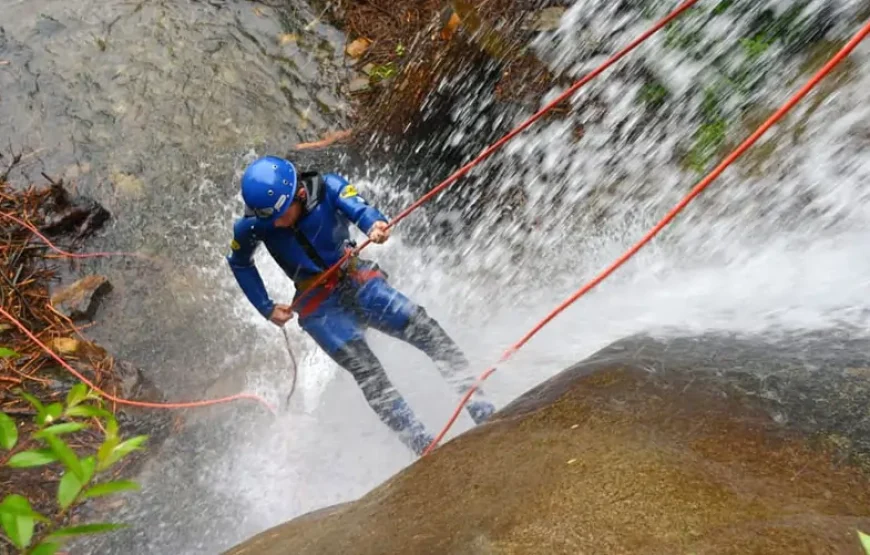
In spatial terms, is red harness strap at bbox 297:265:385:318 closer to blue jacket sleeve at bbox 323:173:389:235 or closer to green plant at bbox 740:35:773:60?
blue jacket sleeve at bbox 323:173:389:235

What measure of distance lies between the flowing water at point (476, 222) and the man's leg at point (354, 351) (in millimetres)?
326

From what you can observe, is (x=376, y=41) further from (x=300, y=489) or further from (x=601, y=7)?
(x=300, y=489)

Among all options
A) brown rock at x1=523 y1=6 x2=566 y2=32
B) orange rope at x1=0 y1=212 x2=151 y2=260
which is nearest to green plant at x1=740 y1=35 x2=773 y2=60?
A: brown rock at x1=523 y1=6 x2=566 y2=32

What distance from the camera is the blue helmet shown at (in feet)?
11.9

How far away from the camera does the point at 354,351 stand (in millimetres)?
4176

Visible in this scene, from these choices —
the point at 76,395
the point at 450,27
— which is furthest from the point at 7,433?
→ the point at 450,27

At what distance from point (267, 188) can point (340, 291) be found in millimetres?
840

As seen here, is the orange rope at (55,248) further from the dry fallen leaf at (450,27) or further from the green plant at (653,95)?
the green plant at (653,95)

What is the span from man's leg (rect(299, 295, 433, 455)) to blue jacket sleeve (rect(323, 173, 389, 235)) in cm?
57

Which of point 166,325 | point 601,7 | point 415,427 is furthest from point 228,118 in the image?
point 415,427

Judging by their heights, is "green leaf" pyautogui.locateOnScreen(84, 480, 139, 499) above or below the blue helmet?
above

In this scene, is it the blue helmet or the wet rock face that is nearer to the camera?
the blue helmet

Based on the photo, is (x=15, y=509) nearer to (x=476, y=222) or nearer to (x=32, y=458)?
(x=32, y=458)

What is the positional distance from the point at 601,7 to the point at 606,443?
14.7ft
